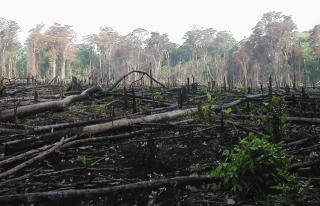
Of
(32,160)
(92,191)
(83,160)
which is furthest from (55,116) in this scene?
(92,191)

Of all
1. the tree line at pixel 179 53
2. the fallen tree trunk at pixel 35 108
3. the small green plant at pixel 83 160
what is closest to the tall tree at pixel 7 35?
the tree line at pixel 179 53

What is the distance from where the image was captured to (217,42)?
6338 cm

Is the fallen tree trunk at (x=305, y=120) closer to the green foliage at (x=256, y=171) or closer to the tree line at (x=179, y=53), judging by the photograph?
the green foliage at (x=256, y=171)

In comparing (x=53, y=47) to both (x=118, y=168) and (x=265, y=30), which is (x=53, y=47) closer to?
(x=265, y=30)

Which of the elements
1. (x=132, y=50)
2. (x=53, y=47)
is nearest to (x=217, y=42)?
(x=132, y=50)

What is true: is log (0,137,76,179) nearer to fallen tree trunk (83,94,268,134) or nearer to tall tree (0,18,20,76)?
fallen tree trunk (83,94,268,134)

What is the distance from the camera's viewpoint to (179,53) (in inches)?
2643

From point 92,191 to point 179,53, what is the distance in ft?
213

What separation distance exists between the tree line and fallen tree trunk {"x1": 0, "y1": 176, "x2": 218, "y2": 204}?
119ft

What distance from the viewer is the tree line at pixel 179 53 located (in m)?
45.8

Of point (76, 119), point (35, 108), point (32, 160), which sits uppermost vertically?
point (35, 108)

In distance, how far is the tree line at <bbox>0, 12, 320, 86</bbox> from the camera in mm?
45844

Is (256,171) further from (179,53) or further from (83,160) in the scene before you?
(179,53)

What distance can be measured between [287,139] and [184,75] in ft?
167
